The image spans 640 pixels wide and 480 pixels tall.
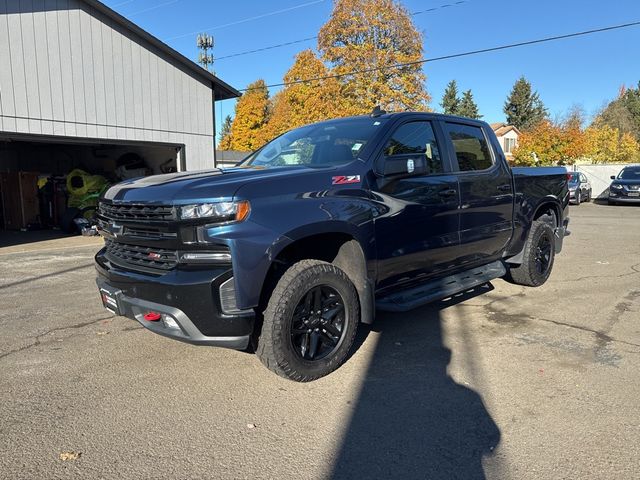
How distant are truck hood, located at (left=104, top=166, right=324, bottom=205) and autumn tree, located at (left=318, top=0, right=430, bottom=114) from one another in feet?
81.9

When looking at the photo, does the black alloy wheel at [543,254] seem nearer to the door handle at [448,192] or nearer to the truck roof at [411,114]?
the truck roof at [411,114]

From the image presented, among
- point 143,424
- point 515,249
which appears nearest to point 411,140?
point 515,249

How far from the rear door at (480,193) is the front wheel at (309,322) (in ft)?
5.82

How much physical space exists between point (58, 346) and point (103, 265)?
4.02 feet

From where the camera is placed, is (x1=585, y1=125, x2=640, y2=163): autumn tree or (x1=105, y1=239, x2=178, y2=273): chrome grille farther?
(x1=585, y1=125, x2=640, y2=163): autumn tree

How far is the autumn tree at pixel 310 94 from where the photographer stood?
28.2 m

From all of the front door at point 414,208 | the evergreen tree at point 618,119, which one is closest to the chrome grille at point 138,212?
the front door at point 414,208

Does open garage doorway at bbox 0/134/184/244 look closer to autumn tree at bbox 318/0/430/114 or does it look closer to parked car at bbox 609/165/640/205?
autumn tree at bbox 318/0/430/114

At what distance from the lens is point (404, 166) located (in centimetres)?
411

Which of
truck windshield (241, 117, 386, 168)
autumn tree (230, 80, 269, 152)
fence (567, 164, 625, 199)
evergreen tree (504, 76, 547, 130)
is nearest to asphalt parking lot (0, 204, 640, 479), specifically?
truck windshield (241, 117, 386, 168)

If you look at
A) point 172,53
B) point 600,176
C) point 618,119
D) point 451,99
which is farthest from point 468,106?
point 172,53

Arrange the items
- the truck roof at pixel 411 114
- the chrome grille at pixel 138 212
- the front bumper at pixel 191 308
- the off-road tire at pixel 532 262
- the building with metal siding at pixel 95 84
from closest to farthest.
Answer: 1. the front bumper at pixel 191 308
2. the chrome grille at pixel 138 212
3. the truck roof at pixel 411 114
4. the off-road tire at pixel 532 262
5. the building with metal siding at pixel 95 84

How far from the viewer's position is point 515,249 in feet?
20.1

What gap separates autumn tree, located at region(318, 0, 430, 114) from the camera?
27.6 meters
